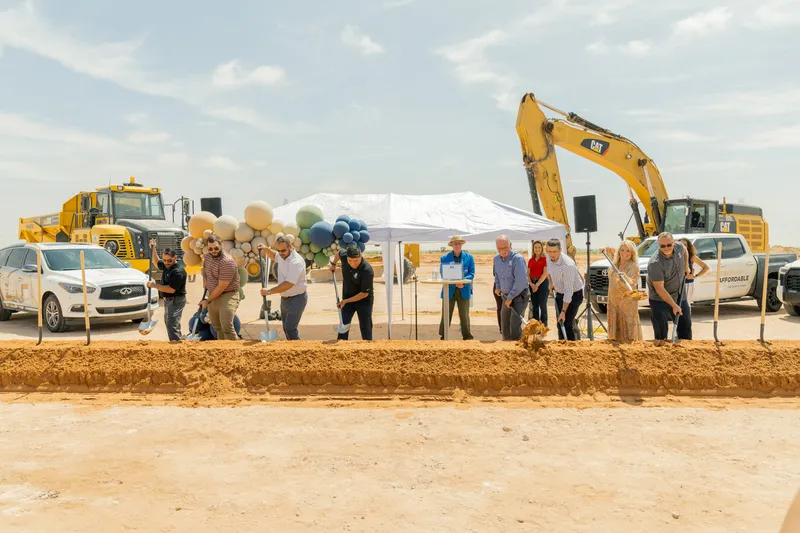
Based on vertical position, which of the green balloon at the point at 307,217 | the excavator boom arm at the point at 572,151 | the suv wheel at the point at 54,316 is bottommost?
the suv wheel at the point at 54,316

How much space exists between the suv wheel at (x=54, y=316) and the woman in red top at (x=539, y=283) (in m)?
9.07

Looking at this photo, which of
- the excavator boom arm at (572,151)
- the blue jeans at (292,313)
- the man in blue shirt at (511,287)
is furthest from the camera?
the excavator boom arm at (572,151)

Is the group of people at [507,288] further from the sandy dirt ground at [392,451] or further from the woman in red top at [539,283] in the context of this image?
the sandy dirt ground at [392,451]

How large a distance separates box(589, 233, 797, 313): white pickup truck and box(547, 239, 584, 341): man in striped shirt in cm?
546

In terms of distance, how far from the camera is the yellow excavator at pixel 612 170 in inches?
670

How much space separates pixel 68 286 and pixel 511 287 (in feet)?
28.8

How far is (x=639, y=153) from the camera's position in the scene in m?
18.7

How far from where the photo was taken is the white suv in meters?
11.8

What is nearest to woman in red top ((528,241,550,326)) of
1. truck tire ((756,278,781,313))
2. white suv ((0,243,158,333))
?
white suv ((0,243,158,333))

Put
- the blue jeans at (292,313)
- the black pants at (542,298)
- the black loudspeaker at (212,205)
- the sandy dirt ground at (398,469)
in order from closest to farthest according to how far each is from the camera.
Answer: the sandy dirt ground at (398,469), the blue jeans at (292,313), the black pants at (542,298), the black loudspeaker at (212,205)

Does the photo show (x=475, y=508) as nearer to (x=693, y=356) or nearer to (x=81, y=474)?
(x=81, y=474)

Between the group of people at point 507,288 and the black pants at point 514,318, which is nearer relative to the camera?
the group of people at point 507,288

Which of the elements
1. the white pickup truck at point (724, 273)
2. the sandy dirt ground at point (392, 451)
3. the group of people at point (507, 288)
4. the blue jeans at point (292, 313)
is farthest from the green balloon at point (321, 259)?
the white pickup truck at point (724, 273)

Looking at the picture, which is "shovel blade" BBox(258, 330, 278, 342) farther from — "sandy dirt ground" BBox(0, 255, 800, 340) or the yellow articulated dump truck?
the yellow articulated dump truck
